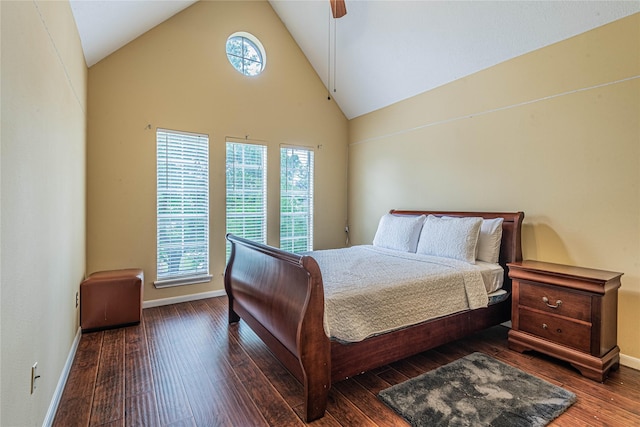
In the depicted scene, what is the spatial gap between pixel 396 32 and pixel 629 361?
12.9ft

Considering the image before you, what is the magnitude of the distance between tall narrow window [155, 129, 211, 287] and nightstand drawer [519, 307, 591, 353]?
11.9ft

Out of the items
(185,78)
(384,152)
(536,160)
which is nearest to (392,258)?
(536,160)

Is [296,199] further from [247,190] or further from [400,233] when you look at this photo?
[400,233]

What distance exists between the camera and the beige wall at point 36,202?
1173 mm

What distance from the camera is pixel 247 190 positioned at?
4422 mm

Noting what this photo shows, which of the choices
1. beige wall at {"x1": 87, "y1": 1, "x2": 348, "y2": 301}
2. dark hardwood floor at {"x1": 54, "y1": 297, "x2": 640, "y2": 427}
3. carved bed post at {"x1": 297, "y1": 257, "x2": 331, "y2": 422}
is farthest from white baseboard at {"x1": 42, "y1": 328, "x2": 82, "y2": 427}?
carved bed post at {"x1": 297, "y1": 257, "x2": 331, "y2": 422}

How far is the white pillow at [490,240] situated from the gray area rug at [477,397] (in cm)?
106

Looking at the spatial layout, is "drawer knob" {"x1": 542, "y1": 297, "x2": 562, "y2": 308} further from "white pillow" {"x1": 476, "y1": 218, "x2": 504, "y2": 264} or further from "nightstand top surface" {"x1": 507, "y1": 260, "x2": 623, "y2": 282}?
"white pillow" {"x1": 476, "y1": 218, "x2": 504, "y2": 264}

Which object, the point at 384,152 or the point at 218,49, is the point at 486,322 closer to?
the point at 384,152

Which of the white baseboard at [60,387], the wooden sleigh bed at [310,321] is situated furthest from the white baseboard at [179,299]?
the wooden sleigh bed at [310,321]

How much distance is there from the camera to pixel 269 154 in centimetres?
457

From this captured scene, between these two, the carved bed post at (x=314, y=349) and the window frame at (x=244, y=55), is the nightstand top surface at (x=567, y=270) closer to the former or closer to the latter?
the carved bed post at (x=314, y=349)

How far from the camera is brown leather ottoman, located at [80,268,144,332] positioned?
2957 millimetres

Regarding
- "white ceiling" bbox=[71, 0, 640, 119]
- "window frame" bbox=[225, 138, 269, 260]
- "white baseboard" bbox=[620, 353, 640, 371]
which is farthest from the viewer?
"window frame" bbox=[225, 138, 269, 260]
